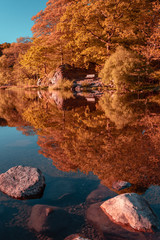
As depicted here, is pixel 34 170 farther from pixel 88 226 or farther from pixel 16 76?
pixel 16 76

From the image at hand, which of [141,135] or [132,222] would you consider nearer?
[132,222]

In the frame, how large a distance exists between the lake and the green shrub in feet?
46.4

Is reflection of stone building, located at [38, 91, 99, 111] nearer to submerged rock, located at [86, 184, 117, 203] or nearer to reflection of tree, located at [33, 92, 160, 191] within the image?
reflection of tree, located at [33, 92, 160, 191]

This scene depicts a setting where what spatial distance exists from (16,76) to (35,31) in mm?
15330

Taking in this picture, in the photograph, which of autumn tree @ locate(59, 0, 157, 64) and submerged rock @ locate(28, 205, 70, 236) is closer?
submerged rock @ locate(28, 205, 70, 236)

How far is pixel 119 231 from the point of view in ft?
8.84

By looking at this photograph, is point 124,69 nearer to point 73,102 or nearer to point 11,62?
point 73,102

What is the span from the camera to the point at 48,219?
2941 mm

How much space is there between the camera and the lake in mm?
2824

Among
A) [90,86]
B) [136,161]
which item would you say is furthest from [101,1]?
[136,161]

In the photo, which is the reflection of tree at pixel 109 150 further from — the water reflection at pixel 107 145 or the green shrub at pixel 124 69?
the green shrub at pixel 124 69

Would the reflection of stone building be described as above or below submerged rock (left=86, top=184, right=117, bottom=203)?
above

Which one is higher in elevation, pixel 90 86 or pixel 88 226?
pixel 90 86

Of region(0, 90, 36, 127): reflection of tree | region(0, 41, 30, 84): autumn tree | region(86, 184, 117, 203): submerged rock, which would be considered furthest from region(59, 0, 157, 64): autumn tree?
region(0, 41, 30, 84): autumn tree
